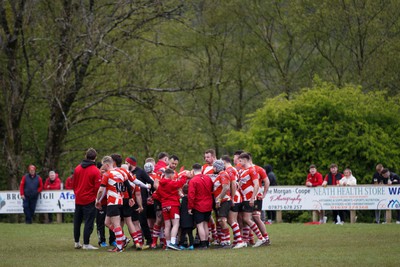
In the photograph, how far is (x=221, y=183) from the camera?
1728cm

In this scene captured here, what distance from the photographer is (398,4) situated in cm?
4094

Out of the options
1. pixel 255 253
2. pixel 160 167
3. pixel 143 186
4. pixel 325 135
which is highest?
pixel 325 135

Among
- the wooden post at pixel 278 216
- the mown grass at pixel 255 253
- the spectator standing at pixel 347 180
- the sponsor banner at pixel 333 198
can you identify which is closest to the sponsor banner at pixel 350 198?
the sponsor banner at pixel 333 198

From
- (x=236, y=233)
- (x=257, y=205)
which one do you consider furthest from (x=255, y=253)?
(x=257, y=205)

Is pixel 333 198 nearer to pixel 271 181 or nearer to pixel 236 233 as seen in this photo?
pixel 271 181

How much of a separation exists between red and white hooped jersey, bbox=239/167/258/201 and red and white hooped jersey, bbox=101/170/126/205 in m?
2.61

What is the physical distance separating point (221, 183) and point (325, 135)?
15489 millimetres

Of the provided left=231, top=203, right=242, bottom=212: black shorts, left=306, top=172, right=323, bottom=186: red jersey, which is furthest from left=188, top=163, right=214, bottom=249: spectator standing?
left=306, top=172, right=323, bottom=186: red jersey

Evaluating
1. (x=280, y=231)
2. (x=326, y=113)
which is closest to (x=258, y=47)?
(x=326, y=113)

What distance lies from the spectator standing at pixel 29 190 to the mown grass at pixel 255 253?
682 cm

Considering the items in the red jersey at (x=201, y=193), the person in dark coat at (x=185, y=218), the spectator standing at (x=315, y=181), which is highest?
the spectator standing at (x=315, y=181)

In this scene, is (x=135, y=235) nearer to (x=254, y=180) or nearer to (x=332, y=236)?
(x=254, y=180)

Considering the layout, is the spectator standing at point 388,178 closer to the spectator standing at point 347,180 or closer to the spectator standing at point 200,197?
Result: the spectator standing at point 347,180

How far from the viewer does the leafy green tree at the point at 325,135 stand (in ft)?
104
